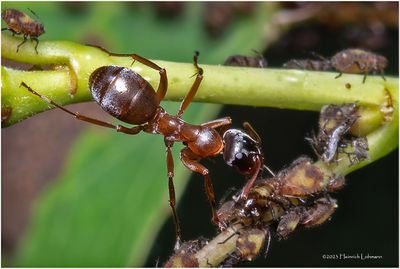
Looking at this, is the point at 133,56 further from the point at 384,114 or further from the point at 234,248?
the point at 384,114

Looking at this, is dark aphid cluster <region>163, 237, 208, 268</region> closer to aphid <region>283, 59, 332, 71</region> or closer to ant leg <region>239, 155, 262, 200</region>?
ant leg <region>239, 155, 262, 200</region>

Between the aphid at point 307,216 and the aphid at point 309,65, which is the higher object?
the aphid at point 309,65

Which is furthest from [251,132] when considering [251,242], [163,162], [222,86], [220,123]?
[163,162]

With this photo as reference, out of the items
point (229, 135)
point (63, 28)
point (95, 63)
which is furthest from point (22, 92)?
point (63, 28)

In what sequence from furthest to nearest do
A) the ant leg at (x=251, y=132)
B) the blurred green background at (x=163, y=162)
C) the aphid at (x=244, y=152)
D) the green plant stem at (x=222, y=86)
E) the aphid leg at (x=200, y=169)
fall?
the blurred green background at (x=163, y=162)
the ant leg at (x=251, y=132)
the aphid at (x=244, y=152)
the aphid leg at (x=200, y=169)
the green plant stem at (x=222, y=86)

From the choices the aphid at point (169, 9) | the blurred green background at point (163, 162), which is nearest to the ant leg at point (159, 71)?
the blurred green background at point (163, 162)

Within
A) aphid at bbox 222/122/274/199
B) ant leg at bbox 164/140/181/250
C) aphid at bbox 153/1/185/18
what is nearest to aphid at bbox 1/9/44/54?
ant leg at bbox 164/140/181/250

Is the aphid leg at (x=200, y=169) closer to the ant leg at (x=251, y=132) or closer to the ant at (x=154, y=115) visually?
the ant at (x=154, y=115)

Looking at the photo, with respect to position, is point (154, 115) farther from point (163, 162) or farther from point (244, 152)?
point (163, 162)
